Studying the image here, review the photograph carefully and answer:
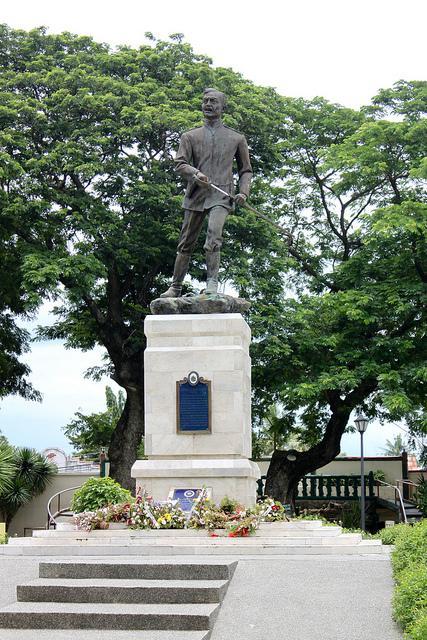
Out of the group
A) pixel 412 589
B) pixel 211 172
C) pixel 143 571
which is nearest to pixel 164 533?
pixel 143 571

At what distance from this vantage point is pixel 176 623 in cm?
851

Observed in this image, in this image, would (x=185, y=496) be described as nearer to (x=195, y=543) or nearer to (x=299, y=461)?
(x=195, y=543)

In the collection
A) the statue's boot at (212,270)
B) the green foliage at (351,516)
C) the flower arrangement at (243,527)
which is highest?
the statue's boot at (212,270)

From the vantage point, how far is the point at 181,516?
46.3 feet

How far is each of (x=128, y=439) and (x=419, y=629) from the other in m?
21.4

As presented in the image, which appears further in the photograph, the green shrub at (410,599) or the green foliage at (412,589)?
the green shrub at (410,599)

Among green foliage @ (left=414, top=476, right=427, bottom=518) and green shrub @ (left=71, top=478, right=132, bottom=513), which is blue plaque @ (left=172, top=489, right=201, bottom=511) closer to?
green shrub @ (left=71, top=478, right=132, bottom=513)

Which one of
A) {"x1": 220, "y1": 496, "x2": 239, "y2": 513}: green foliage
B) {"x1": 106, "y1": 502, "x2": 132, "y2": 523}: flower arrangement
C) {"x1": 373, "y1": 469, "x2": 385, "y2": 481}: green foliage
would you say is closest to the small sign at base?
{"x1": 220, "y1": 496, "x2": 239, "y2": 513}: green foliage

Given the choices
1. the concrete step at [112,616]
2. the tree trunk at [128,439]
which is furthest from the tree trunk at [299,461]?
the concrete step at [112,616]

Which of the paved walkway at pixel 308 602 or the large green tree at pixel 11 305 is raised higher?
the large green tree at pixel 11 305

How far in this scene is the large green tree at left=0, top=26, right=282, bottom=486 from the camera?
1022 inches

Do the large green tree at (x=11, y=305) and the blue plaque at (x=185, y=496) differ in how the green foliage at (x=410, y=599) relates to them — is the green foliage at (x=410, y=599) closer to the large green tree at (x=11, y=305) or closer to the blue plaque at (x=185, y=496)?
the blue plaque at (x=185, y=496)

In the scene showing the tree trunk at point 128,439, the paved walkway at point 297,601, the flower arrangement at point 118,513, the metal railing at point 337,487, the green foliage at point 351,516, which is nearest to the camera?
the paved walkway at point 297,601

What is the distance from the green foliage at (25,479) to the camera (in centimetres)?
3047
